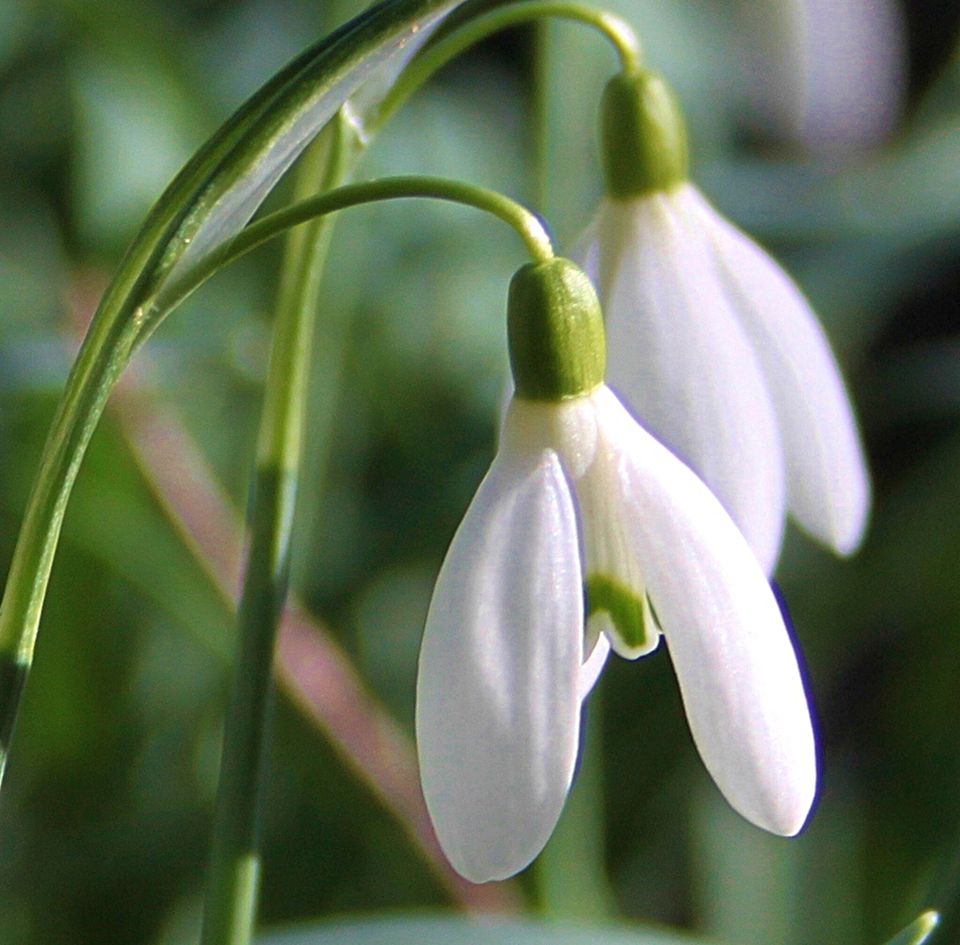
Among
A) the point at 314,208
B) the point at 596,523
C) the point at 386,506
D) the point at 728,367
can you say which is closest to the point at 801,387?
the point at 728,367

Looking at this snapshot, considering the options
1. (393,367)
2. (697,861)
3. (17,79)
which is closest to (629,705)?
(697,861)

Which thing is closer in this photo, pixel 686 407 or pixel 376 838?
pixel 686 407

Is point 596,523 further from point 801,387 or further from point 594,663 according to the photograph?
point 801,387

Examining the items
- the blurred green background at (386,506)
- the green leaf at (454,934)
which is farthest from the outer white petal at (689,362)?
the blurred green background at (386,506)

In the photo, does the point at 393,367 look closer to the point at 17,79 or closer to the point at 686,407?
the point at 17,79

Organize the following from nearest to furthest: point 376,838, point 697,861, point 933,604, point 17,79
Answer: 1. point 376,838
2. point 697,861
3. point 933,604
4. point 17,79

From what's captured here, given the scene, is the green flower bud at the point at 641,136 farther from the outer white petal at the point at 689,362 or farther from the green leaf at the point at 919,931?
the green leaf at the point at 919,931

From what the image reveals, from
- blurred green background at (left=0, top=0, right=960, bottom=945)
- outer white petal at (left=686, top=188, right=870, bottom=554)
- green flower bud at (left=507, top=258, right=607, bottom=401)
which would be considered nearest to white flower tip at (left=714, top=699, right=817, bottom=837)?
green flower bud at (left=507, top=258, right=607, bottom=401)
